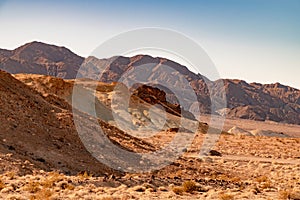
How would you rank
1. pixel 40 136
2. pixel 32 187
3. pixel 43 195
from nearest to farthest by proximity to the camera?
pixel 43 195 < pixel 32 187 < pixel 40 136

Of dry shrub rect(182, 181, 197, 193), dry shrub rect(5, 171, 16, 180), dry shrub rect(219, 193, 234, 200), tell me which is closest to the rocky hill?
dry shrub rect(5, 171, 16, 180)

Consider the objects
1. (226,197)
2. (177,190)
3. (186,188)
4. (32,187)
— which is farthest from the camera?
(186,188)

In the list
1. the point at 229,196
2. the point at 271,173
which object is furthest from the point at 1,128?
the point at 271,173

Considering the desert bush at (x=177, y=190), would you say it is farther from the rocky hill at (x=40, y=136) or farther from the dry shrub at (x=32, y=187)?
the rocky hill at (x=40, y=136)

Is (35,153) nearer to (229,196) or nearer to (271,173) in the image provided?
(229,196)

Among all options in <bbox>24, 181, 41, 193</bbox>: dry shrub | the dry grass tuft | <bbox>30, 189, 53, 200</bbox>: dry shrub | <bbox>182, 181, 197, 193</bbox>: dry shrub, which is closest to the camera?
<bbox>30, 189, 53, 200</bbox>: dry shrub

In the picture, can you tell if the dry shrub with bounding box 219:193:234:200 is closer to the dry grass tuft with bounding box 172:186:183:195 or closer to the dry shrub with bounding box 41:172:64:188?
the dry grass tuft with bounding box 172:186:183:195

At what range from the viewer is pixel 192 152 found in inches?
1139

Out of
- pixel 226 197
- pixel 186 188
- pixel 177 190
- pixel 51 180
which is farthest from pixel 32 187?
pixel 226 197

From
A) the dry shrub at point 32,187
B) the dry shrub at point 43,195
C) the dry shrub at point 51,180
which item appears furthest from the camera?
the dry shrub at point 51,180

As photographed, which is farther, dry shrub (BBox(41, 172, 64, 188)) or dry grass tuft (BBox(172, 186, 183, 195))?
dry grass tuft (BBox(172, 186, 183, 195))

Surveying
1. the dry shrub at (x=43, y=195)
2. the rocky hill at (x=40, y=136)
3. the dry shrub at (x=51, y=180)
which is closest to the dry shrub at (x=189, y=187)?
the dry shrub at (x=51, y=180)

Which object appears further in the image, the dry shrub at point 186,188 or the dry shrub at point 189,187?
the dry shrub at point 189,187

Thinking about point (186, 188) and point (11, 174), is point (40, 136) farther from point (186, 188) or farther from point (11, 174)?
point (186, 188)
